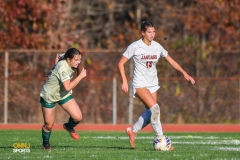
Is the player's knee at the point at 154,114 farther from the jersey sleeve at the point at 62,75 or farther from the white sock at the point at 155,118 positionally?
the jersey sleeve at the point at 62,75

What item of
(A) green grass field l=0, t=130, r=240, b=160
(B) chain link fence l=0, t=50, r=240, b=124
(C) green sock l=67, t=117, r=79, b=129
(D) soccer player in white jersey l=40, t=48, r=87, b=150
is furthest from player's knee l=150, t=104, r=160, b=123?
(B) chain link fence l=0, t=50, r=240, b=124

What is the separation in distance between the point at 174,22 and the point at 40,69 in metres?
6.21

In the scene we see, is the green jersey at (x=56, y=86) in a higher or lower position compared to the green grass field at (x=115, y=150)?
higher

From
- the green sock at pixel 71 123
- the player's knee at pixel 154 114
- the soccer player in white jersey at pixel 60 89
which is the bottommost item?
the green sock at pixel 71 123

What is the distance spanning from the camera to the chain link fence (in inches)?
894

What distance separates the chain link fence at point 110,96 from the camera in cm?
2272

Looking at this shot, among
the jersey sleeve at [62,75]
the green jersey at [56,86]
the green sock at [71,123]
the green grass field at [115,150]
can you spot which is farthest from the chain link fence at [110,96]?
the jersey sleeve at [62,75]

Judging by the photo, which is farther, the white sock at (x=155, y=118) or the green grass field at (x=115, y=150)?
the white sock at (x=155, y=118)

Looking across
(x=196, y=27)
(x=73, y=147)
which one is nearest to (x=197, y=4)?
(x=196, y=27)

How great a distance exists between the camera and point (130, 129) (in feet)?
39.8

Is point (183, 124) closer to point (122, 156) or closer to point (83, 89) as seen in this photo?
point (83, 89)

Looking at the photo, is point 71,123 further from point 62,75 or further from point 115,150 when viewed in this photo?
point 62,75

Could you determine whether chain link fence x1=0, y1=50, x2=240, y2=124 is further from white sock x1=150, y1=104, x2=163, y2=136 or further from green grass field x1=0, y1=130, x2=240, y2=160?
white sock x1=150, y1=104, x2=163, y2=136

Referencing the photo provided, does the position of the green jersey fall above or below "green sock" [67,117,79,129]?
above
